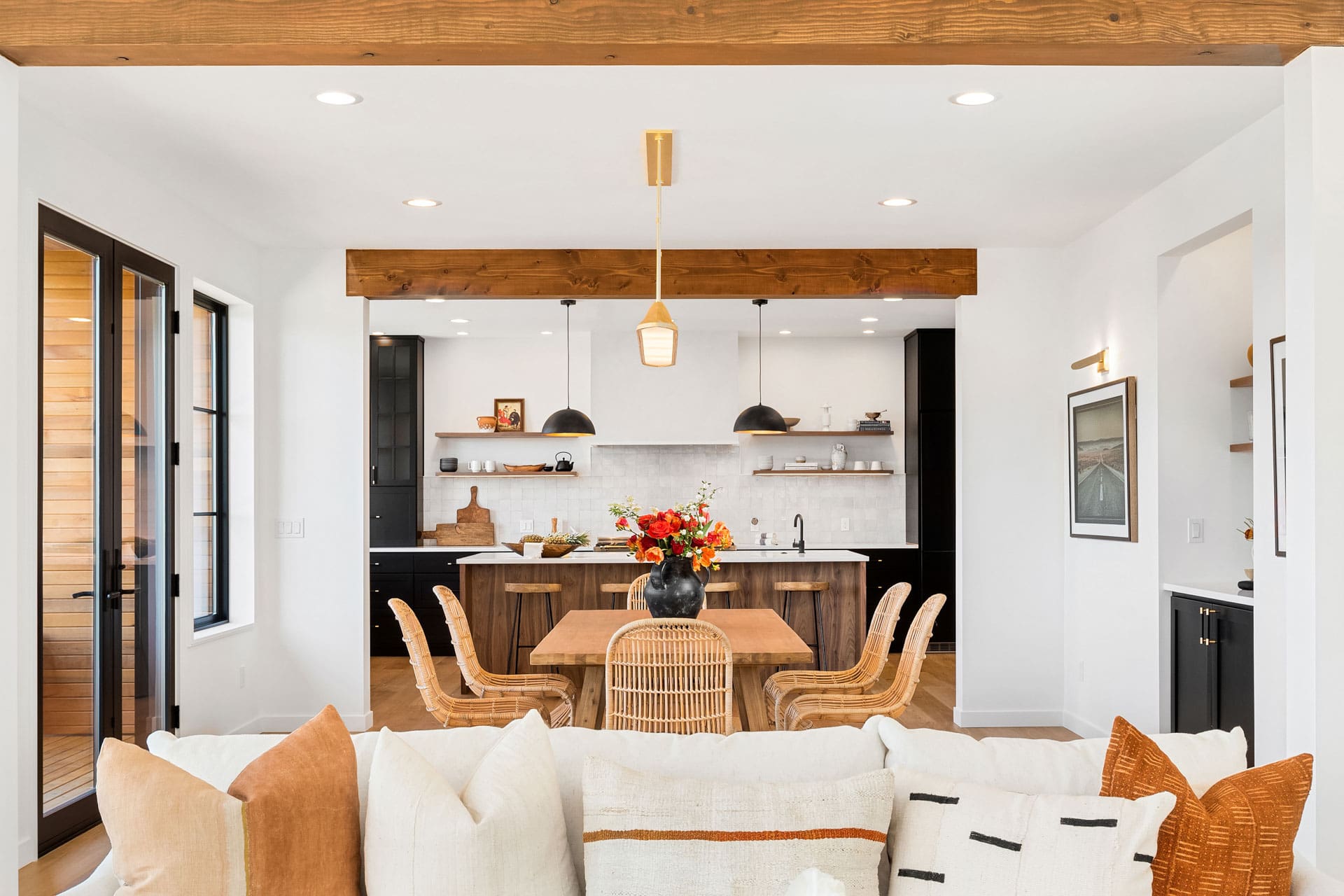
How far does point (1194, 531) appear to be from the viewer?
457 cm

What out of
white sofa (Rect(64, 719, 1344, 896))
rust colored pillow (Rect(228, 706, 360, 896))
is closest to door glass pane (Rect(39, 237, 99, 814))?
white sofa (Rect(64, 719, 1344, 896))

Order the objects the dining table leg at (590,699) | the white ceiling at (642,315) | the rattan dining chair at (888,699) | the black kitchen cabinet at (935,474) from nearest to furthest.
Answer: the rattan dining chair at (888,699)
the dining table leg at (590,699)
the white ceiling at (642,315)
the black kitchen cabinet at (935,474)

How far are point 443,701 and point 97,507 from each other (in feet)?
5.06

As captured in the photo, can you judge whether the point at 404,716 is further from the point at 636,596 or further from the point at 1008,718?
the point at 1008,718

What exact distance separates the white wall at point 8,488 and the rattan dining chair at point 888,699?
2645 millimetres

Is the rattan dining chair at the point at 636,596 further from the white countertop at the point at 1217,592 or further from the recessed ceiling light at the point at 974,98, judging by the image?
the recessed ceiling light at the point at 974,98

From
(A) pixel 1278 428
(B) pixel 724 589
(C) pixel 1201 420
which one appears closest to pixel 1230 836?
(A) pixel 1278 428

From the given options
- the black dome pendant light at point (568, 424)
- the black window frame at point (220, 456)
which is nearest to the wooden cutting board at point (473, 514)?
the black dome pendant light at point (568, 424)

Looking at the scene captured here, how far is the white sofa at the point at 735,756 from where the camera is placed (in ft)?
6.23

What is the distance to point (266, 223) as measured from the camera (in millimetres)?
5152

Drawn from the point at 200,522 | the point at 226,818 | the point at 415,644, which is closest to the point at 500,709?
the point at 415,644

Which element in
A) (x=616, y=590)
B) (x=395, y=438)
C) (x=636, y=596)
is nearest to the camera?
(x=636, y=596)

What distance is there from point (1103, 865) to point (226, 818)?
1.40 metres

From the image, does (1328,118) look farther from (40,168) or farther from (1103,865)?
(40,168)
